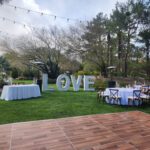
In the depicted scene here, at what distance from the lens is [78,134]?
414cm

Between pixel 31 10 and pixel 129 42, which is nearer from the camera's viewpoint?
pixel 31 10

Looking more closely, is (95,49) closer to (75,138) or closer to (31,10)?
(31,10)

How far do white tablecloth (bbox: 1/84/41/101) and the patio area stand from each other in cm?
435

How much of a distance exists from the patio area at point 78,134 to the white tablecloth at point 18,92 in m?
4.35

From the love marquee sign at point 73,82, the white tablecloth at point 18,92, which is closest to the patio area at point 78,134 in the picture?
the white tablecloth at point 18,92

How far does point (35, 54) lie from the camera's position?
2338cm

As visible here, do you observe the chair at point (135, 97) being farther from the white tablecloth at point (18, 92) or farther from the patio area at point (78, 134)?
the white tablecloth at point (18, 92)

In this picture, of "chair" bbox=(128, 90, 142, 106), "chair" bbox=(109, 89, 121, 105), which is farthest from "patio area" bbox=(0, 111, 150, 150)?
"chair" bbox=(109, 89, 121, 105)

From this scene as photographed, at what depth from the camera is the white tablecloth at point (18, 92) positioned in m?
9.07

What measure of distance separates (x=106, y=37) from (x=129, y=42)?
2.78m

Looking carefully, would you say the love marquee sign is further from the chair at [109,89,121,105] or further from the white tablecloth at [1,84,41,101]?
the chair at [109,89,121,105]

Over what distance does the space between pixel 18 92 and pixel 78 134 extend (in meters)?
5.87

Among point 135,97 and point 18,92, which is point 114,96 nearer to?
point 135,97

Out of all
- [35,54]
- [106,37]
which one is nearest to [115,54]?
[106,37]
